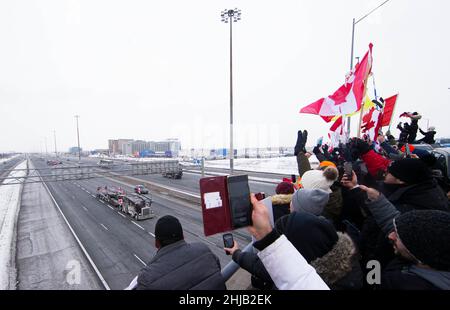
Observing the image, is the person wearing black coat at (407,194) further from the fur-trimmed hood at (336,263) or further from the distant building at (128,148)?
the distant building at (128,148)

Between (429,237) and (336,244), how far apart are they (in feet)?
1.87

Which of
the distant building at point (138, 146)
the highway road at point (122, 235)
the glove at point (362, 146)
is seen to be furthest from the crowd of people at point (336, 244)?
the distant building at point (138, 146)

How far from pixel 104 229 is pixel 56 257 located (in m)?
4.20

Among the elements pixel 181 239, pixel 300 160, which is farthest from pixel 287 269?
pixel 300 160

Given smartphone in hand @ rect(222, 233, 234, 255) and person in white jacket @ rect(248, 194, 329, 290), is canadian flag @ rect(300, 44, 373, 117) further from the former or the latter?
person in white jacket @ rect(248, 194, 329, 290)

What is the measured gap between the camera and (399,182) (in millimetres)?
2539

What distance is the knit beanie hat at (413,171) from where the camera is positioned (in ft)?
7.90

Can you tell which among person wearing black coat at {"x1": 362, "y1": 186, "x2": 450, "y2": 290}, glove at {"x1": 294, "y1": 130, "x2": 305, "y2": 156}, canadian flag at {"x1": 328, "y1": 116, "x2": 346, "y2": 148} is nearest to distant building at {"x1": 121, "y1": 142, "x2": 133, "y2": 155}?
canadian flag at {"x1": 328, "y1": 116, "x2": 346, "y2": 148}

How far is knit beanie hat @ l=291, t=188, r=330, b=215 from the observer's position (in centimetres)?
226

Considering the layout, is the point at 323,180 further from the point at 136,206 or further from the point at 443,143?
the point at 443,143

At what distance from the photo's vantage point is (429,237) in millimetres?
1424

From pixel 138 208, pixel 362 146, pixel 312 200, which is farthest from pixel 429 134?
pixel 138 208

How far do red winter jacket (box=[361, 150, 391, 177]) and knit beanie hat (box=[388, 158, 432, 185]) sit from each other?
3.83ft
